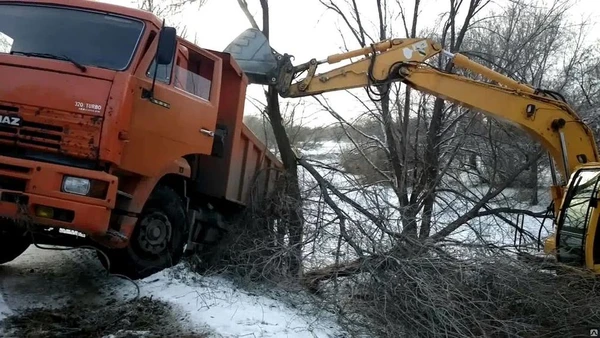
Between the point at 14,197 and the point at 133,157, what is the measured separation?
1137 millimetres

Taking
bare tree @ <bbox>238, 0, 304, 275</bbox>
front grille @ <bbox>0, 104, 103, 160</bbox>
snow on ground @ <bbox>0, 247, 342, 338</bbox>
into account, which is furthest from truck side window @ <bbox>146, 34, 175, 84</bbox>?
bare tree @ <bbox>238, 0, 304, 275</bbox>

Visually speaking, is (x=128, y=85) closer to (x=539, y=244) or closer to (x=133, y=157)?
(x=133, y=157)

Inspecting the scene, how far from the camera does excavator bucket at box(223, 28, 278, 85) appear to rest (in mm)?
8312

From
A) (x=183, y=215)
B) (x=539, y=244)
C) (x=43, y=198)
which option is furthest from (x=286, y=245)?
(x=539, y=244)

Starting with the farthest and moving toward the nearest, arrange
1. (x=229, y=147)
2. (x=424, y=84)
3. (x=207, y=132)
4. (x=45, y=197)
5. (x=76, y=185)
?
(x=424, y=84)
(x=229, y=147)
(x=207, y=132)
(x=76, y=185)
(x=45, y=197)

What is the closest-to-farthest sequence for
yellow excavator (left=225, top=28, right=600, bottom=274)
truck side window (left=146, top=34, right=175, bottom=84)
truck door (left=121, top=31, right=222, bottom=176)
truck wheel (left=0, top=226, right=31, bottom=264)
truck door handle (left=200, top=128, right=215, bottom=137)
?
truck door (left=121, top=31, right=222, bottom=176), truck side window (left=146, top=34, right=175, bottom=84), truck wheel (left=0, top=226, right=31, bottom=264), truck door handle (left=200, top=128, right=215, bottom=137), yellow excavator (left=225, top=28, right=600, bottom=274)

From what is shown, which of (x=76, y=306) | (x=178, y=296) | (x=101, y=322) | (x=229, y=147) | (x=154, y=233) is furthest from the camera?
(x=229, y=147)

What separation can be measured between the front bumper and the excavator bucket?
11.6 feet

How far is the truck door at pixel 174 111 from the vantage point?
586 cm

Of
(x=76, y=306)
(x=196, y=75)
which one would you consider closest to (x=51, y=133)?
(x=76, y=306)

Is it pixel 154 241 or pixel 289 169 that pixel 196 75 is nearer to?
pixel 154 241

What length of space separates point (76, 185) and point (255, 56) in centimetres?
377

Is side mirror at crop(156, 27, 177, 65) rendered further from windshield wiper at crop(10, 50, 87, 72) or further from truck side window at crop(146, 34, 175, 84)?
windshield wiper at crop(10, 50, 87, 72)

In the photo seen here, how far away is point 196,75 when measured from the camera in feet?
22.9
